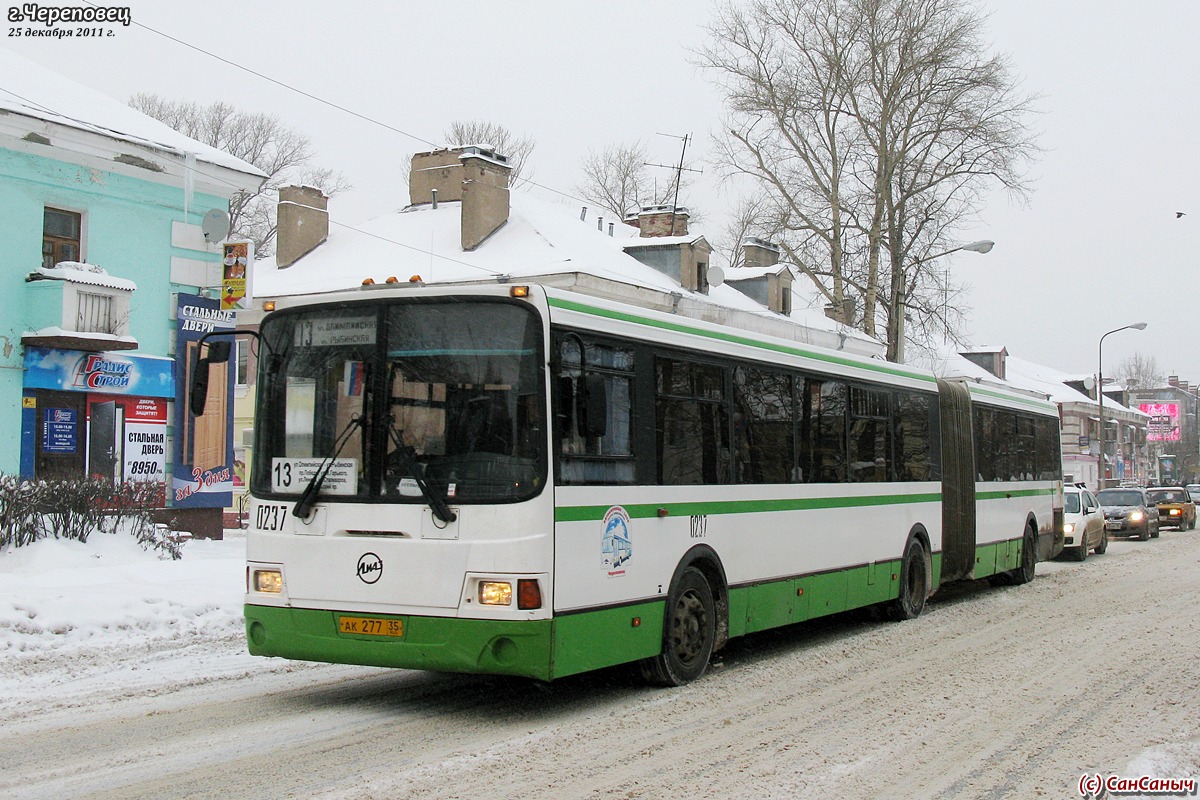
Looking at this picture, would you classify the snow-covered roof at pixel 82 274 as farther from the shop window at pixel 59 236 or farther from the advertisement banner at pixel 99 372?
the advertisement banner at pixel 99 372

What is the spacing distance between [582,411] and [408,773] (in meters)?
2.70

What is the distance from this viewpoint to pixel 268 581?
862cm

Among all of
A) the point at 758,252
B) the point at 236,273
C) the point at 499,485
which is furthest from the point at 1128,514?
the point at 499,485

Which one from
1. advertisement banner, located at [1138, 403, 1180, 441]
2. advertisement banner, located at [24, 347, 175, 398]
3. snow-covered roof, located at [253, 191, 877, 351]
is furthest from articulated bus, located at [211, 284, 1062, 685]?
advertisement banner, located at [1138, 403, 1180, 441]

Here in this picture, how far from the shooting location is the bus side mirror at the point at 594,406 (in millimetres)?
8172

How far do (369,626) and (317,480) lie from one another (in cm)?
104

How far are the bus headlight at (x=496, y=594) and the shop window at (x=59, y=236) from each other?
1444 centimetres

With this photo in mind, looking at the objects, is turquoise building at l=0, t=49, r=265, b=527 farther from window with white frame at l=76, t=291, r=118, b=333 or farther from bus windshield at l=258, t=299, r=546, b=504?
bus windshield at l=258, t=299, r=546, b=504

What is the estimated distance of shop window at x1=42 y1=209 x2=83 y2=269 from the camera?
1961 centimetres

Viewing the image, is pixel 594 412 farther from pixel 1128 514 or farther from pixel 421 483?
pixel 1128 514

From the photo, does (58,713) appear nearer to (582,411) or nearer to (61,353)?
(582,411)

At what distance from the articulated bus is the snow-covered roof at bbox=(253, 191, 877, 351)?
21.6 meters

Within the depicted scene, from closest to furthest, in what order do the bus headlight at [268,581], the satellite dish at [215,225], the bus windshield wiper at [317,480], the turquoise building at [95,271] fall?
1. the bus windshield wiper at [317,480]
2. the bus headlight at [268,581]
3. the turquoise building at [95,271]
4. the satellite dish at [215,225]

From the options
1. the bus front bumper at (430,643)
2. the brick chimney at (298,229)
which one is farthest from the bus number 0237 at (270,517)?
the brick chimney at (298,229)
